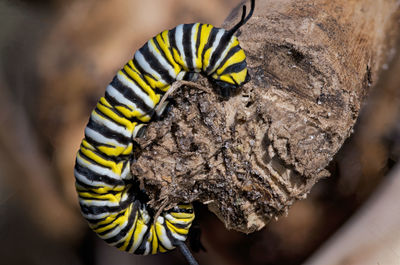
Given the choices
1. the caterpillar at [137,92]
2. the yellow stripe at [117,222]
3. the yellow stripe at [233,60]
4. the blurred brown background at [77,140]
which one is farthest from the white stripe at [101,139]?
the blurred brown background at [77,140]

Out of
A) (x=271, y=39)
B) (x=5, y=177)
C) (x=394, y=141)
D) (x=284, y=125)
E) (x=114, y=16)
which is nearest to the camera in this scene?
(x=284, y=125)

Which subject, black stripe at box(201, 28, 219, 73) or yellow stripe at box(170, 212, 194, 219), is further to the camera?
yellow stripe at box(170, 212, 194, 219)

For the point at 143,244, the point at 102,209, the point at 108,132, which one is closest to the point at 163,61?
the point at 108,132

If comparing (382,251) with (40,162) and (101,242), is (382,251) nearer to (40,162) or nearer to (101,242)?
(101,242)

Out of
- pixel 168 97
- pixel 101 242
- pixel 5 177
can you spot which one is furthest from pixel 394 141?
pixel 5 177

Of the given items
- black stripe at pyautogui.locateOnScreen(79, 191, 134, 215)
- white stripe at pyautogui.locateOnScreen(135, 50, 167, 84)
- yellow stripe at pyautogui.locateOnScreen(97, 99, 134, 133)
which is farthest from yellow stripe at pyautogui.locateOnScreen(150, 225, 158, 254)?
white stripe at pyautogui.locateOnScreen(135, 50, 167, 84)

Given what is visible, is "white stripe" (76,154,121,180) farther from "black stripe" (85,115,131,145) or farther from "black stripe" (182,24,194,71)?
"black stripe" (182,24,194,71)

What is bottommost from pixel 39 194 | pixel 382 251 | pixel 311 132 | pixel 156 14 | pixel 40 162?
pixel 382 251
